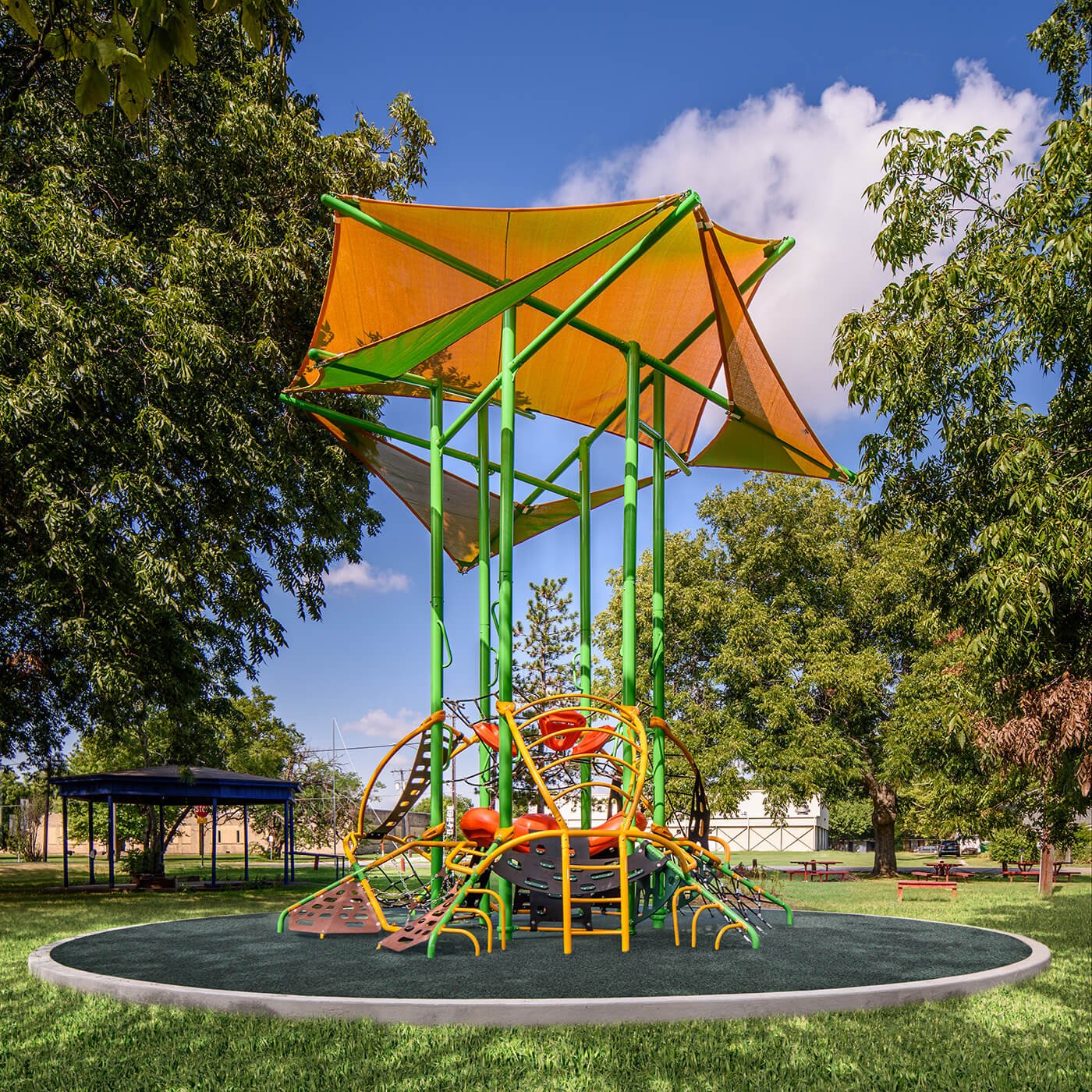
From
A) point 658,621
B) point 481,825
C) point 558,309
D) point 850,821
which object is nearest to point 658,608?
point 658,621

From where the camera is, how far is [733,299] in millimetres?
9836

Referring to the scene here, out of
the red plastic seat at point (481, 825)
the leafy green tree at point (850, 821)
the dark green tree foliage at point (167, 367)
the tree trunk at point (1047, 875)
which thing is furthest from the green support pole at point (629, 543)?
the leafy green tree at point (850, 821)

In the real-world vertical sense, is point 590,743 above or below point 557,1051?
above

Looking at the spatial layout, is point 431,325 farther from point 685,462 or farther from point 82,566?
point 82,566

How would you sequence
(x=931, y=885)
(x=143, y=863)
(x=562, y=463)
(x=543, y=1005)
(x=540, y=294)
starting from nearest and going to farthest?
1. (x=543, y=1005)
2. (x=540, y=294)
3. (x=562, y=463)
4. (x=931, y=885)
5. (x=143, y=863)

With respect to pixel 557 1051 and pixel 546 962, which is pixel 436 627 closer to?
pixel 546 962

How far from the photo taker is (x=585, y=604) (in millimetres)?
11375

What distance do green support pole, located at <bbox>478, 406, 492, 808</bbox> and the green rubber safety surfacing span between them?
2.13m

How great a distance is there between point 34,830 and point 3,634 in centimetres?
2614

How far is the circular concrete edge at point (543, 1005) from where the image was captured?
5750 mm

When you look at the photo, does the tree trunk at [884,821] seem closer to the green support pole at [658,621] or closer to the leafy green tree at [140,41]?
the green support pole at [658,621]

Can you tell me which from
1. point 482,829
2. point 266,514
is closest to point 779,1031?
point 482,829

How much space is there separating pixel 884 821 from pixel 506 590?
24422mm

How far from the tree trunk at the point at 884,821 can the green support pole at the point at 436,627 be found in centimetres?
2055
